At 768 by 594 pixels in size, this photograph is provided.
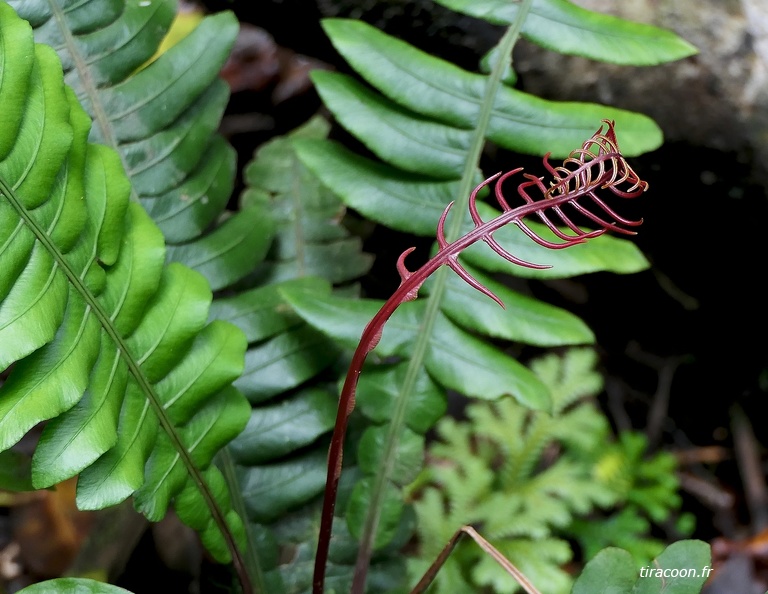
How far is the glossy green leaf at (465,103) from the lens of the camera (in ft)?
4.24

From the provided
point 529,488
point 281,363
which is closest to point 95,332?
point 281,363

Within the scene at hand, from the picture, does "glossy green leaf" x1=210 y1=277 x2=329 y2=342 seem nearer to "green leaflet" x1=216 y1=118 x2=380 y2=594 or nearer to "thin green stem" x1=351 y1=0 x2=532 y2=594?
"green leaflet" x1=216 y1=118 x2=380 y2=594

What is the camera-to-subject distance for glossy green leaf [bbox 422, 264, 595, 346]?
1289 millimetres

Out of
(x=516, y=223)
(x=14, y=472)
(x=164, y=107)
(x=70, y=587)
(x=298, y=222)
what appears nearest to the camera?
(x=516, y=223)

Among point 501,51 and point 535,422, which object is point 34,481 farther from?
point 535,422

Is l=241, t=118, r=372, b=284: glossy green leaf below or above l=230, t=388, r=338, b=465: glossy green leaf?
above

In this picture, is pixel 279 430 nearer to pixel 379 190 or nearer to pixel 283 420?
pixel 283 420

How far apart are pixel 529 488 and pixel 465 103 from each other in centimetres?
105

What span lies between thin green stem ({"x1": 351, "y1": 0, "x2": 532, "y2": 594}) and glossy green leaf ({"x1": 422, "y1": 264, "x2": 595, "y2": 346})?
0.03m

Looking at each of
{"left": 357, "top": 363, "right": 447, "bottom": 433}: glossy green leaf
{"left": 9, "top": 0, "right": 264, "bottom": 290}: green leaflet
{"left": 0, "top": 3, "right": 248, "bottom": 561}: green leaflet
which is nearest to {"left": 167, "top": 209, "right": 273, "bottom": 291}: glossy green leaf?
{"left": 9, "top": 0, "right": 264, "bottom": 290}: green leaflet

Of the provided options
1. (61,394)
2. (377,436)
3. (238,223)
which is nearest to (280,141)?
(238,223)

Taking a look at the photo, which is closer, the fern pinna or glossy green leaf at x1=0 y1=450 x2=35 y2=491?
the fern pinna

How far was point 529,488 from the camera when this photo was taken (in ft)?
5.90

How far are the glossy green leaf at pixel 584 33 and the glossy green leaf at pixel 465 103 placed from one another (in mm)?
103
